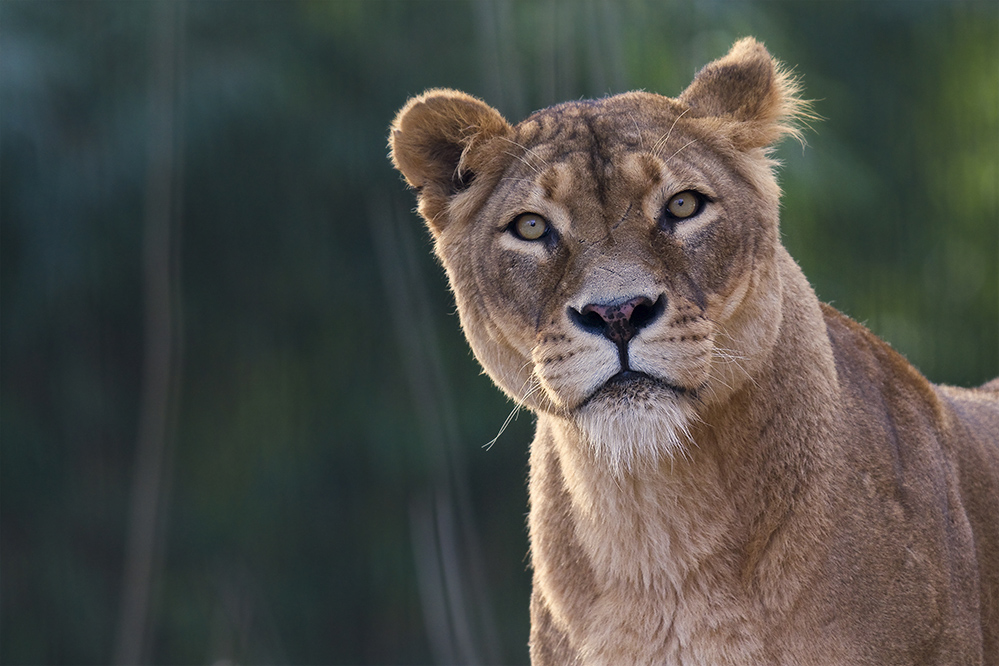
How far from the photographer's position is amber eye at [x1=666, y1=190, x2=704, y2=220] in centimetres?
266

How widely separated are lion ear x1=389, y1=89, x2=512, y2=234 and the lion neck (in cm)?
73

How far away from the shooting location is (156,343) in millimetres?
8195

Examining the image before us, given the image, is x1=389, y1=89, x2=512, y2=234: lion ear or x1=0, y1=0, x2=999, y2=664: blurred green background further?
x1=0, y1=0, x2=999, y2=664: blurred green background

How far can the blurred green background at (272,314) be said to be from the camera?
25.7 feet

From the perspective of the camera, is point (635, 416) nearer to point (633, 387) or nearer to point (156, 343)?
point (633, 387)

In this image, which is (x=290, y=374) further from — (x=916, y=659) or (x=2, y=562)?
(x=916, y=659)

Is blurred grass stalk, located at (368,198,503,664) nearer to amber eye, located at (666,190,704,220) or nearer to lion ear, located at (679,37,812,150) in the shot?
lion ear, located at (679,37,812,150)

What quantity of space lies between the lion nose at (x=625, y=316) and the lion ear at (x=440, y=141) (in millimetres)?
755

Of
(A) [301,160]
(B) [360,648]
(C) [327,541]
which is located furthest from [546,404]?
(B) [360,648]

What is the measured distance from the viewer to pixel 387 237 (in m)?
8.31

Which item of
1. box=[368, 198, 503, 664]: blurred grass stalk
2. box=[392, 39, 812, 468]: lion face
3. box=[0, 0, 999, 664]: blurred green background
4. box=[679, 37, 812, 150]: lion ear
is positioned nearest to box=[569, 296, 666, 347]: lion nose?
box=[392, 39, 812, 468]: lion face

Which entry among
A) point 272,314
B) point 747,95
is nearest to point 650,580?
point 747,95

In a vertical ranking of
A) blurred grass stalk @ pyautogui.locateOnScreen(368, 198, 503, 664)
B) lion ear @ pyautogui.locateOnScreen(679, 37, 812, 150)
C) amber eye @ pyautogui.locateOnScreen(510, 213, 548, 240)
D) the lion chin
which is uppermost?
lion ear @ pyautogui.locateOnScreen(679, 37, 812, 150)

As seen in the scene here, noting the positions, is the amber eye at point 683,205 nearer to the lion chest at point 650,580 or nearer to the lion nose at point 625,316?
the lion nose at point 625,316
